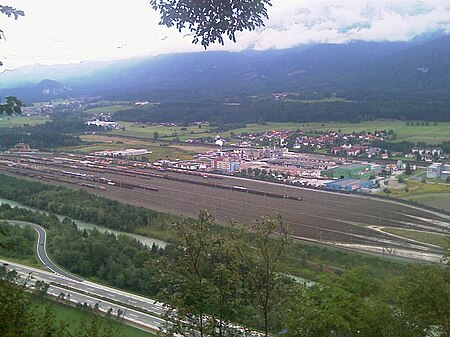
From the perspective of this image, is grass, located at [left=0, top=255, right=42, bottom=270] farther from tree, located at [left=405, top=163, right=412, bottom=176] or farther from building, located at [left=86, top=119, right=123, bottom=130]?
building, located at [left=86, top=119, right=123, bottom=130]

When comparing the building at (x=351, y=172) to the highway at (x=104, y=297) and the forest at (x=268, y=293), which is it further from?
the forest at (x=268, y=293)

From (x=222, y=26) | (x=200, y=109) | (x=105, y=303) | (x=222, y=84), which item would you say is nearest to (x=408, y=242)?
(x=105, y=303)

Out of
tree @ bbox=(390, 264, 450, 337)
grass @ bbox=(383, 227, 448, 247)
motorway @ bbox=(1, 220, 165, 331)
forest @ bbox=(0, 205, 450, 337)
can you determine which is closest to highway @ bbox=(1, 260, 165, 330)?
motorway @ bbox=(1, 220, 165, 331)

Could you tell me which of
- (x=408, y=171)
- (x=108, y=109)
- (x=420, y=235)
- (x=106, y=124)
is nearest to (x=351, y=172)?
(x=408, y=171)

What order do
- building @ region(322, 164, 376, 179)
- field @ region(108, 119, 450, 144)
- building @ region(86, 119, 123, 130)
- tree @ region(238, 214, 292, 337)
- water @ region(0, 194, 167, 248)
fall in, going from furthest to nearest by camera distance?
building @ region(86, 119, 123, 130), field @ region(108, 119, 450, 144), building @ region(322, 164, 376, 179), water @ region(0, 194, 167, 248), tree @ region(238, 214, 292, 337)

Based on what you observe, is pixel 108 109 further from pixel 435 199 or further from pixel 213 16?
pixel 213 16

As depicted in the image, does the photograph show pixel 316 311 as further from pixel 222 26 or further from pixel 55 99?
pixel 55 99
